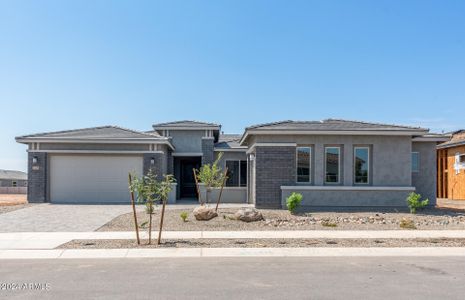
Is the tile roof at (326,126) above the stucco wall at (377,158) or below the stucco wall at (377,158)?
above

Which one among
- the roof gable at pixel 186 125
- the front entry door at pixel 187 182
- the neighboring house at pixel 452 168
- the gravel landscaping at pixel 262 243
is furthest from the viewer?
the front entry door at pixel 187 182

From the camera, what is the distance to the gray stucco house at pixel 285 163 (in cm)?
1897

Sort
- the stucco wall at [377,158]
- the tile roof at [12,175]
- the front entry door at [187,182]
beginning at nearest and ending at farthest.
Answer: the stucco wall at [377,158], the front entry door at [187,182], the tile roof at [12,175]

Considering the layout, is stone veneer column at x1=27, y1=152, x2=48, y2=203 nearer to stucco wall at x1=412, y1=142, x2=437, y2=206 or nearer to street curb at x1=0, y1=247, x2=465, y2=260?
street curb at x1=0, y1=247, x2=465, y2=260

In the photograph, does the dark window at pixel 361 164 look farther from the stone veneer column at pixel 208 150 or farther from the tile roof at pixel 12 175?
the tile roof at pixel 12 175

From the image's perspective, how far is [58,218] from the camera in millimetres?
15992

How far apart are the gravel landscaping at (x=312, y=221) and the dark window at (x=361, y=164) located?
80.0 inches

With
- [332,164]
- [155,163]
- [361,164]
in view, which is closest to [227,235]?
[332,164]

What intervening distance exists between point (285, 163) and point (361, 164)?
3698 millimetres

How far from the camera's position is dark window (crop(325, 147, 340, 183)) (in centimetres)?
1938

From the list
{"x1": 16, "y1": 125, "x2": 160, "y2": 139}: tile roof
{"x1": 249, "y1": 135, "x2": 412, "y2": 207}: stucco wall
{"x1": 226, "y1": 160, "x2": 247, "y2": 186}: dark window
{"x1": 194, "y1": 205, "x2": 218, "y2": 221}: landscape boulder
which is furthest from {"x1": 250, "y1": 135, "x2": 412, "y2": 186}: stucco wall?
{"x1": 16, "y1": 125, "x2": 160, "y2": 139}: tile roof

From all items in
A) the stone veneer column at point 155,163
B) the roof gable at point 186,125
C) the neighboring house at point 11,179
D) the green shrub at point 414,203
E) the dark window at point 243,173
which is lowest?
the neighboring house at point 11,179

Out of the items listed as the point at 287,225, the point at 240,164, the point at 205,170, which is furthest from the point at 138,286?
the point at 240,164

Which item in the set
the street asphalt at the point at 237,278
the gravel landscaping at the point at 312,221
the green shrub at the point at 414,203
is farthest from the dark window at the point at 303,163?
the street asphalt at the point at 237,278
